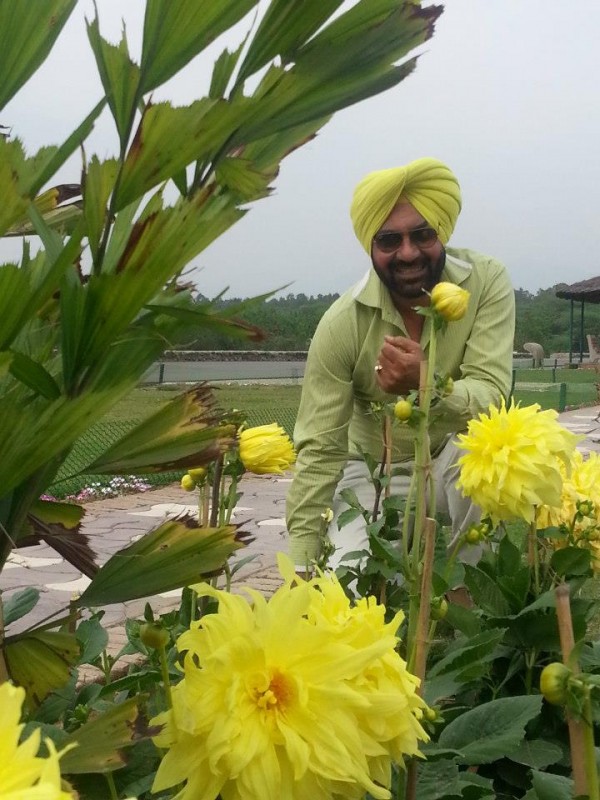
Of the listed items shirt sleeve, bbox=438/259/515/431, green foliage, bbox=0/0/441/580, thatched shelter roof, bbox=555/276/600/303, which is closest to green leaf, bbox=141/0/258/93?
green foliage, bbox=0/0/441/580

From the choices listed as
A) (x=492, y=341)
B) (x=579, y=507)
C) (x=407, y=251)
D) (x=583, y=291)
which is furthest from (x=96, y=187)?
(x=583, y=291)

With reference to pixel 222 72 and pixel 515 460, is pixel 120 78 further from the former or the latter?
pixel 515 460

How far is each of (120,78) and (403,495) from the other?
166cm

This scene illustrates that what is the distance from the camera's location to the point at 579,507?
1407 mm

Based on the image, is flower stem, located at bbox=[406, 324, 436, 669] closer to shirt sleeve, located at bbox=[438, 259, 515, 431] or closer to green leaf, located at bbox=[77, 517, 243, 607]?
green leaf, located at bbox=[77, 517, 243, 607]

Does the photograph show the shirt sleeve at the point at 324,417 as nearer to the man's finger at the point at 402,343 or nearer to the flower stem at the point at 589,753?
the man's finger at the point at 402,343

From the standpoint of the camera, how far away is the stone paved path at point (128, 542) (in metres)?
3.02

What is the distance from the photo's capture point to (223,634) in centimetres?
54

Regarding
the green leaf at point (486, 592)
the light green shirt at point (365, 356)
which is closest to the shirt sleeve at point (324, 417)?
the light green shirt at point (365, 356)

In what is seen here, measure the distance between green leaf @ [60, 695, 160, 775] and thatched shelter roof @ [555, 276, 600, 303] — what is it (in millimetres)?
19597

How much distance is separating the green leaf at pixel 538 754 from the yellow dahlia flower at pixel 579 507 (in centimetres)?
39

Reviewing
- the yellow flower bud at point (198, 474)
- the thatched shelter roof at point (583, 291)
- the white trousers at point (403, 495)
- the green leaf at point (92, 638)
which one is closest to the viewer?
the green leaf at point (92, 638)

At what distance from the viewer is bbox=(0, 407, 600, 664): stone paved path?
9.89 ft

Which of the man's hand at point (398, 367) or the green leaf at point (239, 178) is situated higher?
the green leaf at point (239, 178)
